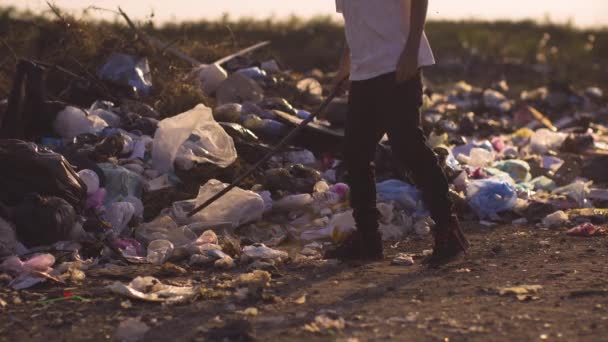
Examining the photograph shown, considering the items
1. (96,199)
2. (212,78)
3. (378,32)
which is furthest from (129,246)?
(212,78)

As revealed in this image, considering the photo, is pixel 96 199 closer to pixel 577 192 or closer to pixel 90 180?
pixel 90 180

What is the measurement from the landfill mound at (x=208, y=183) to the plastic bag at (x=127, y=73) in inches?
0.4

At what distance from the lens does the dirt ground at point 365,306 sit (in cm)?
299

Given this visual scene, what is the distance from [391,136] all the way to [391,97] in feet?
0.59

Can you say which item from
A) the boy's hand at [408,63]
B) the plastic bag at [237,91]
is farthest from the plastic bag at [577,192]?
the boy's hand at [408,63]

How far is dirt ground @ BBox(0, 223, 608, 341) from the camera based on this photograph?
2.99 metres

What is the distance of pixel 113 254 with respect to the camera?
4.38m

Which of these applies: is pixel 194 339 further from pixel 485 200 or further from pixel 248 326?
pixel 485 200

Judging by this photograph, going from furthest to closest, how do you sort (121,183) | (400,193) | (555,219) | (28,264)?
(400,193) < (555,219) < (121,183) < (28,264)

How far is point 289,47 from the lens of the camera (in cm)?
1728

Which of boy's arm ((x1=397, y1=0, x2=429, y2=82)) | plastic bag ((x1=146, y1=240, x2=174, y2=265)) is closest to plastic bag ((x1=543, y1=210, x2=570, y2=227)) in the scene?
boy's arm ((x1=397, y1=0, x2=429, y2=82))

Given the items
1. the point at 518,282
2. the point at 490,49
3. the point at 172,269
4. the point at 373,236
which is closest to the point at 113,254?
the point at 172,269

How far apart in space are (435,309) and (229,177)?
255 cm

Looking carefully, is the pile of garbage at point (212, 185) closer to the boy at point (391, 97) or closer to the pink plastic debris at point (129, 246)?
the pink plastic debris at point (129, 246)
